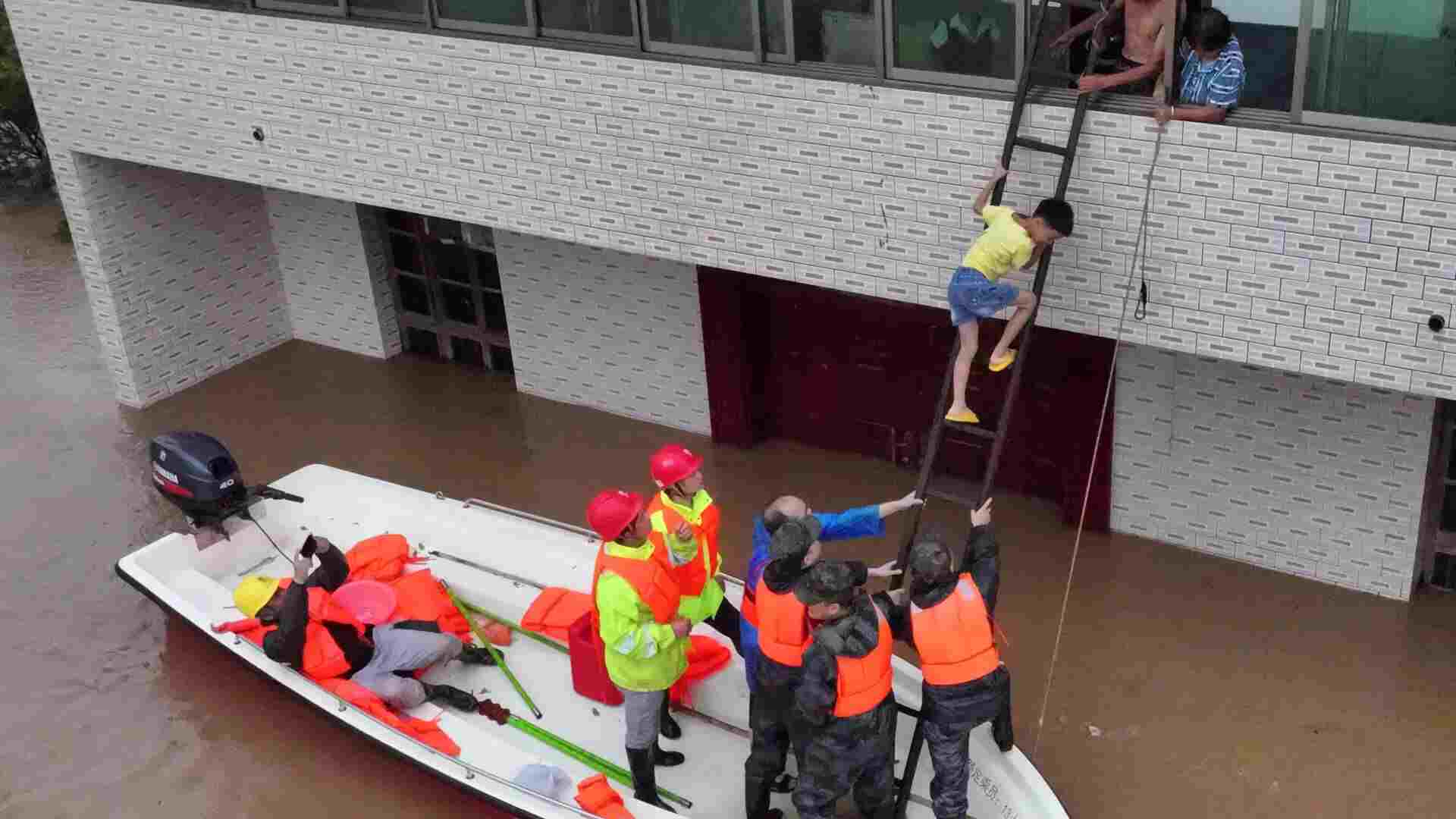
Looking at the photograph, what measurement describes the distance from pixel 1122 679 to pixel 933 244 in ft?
9.03

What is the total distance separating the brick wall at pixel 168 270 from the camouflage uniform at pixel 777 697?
7.57 metres

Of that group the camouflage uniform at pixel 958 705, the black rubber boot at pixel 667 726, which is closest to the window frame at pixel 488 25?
the black rubber boot at pixel 667 726

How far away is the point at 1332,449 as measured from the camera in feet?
28.9

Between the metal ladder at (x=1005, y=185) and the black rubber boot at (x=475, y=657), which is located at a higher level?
the metal ladder at (x=1005, y=185)

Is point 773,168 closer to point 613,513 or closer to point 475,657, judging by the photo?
point 613,513

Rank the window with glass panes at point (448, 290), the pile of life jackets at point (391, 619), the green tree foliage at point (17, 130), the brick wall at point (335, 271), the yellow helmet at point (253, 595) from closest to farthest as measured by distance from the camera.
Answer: the pile of life jackets at point (391, 619) < the yellow helmet at point (253, 595) < the window with glass panes at point (448, 290) < the brick wall at point (335, 271) < the green tree foliage at point (17, 130)

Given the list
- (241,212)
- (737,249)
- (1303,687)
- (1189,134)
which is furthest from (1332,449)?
(241,212)

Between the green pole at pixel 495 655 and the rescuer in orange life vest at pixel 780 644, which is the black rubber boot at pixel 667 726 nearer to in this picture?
the green pole at pixel 495 655

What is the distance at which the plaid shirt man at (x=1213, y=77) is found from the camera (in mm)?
7031

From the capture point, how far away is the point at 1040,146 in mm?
7422

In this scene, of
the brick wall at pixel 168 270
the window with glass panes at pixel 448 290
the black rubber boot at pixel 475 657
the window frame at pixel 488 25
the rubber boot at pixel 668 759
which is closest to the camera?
the rubber boot at pixel 668 759

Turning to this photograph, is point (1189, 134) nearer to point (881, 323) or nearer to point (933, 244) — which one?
point (933, 244)

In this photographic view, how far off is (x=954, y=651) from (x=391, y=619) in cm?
355

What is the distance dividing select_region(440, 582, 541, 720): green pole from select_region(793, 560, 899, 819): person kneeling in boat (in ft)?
6.75
